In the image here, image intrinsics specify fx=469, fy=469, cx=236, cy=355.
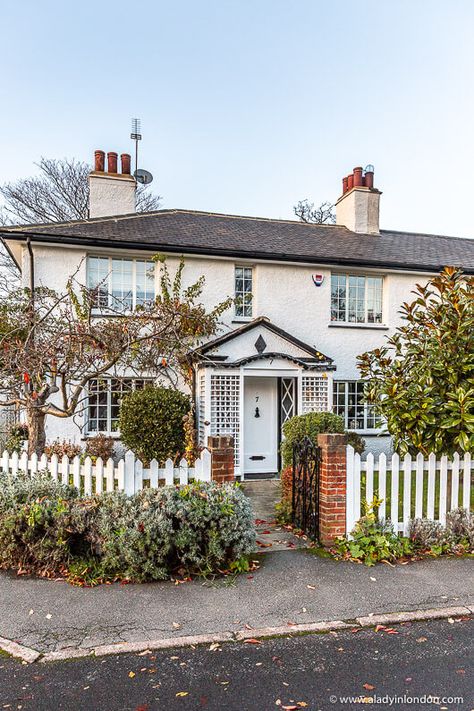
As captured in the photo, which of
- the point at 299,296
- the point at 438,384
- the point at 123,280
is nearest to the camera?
the point at 438,384

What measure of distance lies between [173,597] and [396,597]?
217 centimetres

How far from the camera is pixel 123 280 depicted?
1170 cm

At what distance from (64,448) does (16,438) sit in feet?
4.27

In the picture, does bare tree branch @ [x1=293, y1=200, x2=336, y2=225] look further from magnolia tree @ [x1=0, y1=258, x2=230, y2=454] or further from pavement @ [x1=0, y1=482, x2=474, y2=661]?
pavement @ [x1=0, y1=482, x2=474, y2=661]

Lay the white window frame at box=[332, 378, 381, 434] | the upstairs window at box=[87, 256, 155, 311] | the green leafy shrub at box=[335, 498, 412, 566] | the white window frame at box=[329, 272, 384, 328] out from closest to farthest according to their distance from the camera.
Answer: the green leafy shrub at box=[335, 498, 412, 566]
the upstairs window at box=[87, 256, 155, 311]
the white window frame at box=[332, 378, 381, 434]
the white window frame at box=[329, 272, 384, 328]

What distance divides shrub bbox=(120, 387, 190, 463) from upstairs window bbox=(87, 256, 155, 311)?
112 inches

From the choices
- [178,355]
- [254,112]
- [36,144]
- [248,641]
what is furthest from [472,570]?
[36,144]

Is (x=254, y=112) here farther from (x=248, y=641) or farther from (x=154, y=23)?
(x=248, y=641)

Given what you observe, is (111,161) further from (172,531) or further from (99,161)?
(172,531)

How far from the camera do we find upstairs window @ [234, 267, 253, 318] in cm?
1238

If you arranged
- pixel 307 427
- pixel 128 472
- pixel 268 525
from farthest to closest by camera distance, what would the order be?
pixel 307 427
pixel 268 525
pixel 128 472

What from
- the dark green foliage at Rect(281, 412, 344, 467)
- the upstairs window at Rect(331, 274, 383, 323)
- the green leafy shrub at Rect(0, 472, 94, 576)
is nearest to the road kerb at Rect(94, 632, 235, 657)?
the green leafy shrub at Rect(0, 472, 94, 576)

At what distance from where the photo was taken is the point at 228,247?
12000 mm

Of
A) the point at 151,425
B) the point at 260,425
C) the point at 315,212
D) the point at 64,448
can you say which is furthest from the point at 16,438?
the point at 315,212
